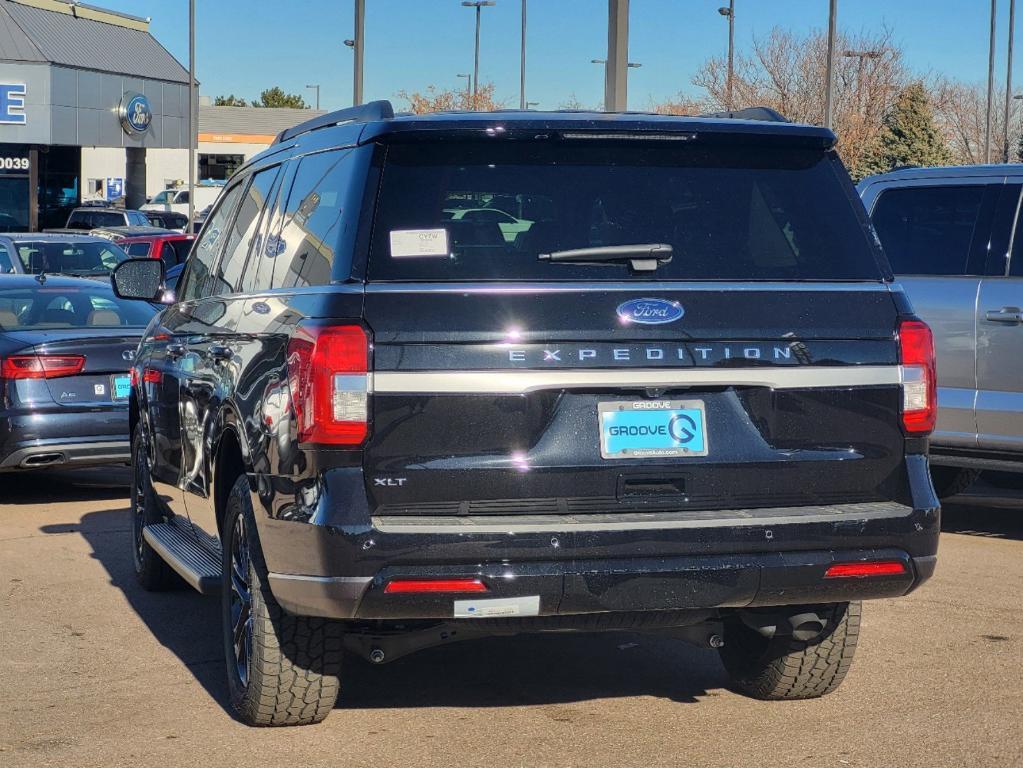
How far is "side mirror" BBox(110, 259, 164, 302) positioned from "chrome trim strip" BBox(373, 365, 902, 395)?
138 inches

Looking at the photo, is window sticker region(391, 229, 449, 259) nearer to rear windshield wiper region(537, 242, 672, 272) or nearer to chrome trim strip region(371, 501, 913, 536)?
rear windshield wiper region(537, 242, 672, 272)

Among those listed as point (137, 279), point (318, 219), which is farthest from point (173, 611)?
point (318, 219)

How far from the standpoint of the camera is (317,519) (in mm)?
4566

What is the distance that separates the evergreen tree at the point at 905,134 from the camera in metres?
55.7

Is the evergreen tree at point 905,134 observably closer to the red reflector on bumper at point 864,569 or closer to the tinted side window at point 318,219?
the tinted side window at point 318,219

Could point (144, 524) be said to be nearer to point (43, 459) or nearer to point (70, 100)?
point (43, 459)

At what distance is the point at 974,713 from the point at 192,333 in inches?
130

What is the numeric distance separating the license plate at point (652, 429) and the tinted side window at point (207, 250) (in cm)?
249

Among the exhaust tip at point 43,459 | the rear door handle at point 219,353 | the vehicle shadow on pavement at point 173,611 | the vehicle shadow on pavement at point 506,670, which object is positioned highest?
the rear door handle at point 219,353

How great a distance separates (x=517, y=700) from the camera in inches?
226

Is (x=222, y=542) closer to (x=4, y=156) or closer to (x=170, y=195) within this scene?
(x=4, y=156)

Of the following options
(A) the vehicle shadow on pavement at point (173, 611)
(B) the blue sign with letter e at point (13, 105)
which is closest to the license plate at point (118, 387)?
(A) the vehicle shadow on pavement at point (173, 611)

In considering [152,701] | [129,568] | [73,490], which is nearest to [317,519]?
[152,701]

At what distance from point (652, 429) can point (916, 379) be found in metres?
0.89
